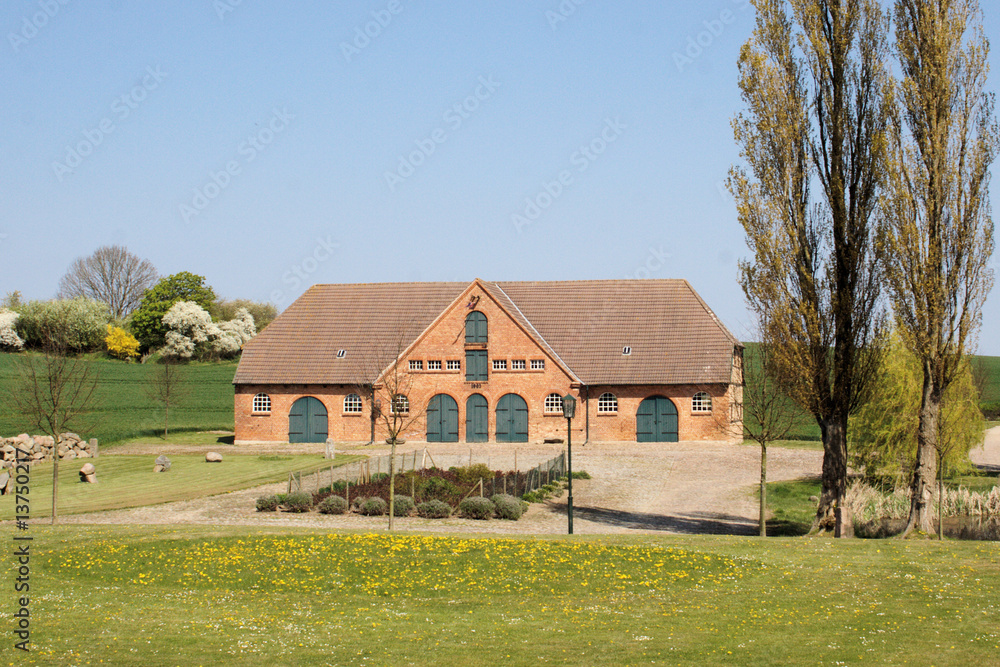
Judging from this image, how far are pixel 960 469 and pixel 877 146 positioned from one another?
51.0 feet

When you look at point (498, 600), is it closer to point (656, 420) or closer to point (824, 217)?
point (824, 217)

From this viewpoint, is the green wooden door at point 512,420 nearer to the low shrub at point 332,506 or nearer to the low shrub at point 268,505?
the low shrub at point 332,506

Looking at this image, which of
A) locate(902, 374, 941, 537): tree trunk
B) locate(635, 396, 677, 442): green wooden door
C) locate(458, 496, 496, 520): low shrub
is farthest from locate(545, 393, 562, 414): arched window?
locate(902, 374, 941, 537): tree trunk

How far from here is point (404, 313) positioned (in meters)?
47.1

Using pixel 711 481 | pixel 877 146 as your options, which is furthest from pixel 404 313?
pixel 877 146

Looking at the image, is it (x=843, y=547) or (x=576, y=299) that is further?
(x=576, y=299)

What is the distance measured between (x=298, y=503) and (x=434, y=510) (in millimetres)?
3769

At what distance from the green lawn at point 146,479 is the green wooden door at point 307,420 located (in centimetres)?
550

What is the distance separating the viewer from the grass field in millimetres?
10805

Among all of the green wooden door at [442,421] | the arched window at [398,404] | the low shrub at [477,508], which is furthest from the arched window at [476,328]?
the low shrub at [477,508]

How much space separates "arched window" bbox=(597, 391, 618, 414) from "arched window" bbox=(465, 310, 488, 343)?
21.0ft

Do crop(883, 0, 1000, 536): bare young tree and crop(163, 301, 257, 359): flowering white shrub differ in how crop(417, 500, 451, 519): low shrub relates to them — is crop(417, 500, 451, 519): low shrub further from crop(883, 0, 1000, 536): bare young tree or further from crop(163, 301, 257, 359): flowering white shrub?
crop(163, 301, 257, 359): flowering white shrub

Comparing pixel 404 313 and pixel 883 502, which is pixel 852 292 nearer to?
pixel 883 502

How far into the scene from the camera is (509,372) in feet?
143
